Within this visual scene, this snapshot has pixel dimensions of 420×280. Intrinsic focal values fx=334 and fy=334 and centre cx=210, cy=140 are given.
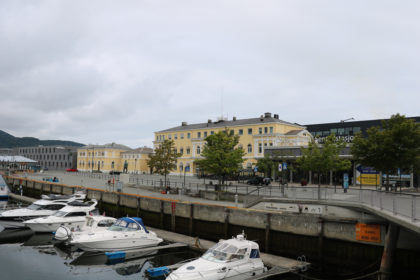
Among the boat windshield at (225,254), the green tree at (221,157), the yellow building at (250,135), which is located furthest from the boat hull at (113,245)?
the yellow building at (250,135)

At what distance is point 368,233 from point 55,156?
148 meters

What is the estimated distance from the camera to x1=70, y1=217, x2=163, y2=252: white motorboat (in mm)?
23078

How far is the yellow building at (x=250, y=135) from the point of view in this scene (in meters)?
71.9

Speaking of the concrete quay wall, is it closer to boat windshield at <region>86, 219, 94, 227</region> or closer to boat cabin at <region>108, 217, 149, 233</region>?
boat cabin at <region>108, 217, 149, 233</region>

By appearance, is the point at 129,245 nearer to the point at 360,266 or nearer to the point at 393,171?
the point at 360,266

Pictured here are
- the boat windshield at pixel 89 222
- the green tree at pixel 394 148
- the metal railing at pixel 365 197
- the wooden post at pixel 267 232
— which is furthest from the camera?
the green tree at pixel 394 148

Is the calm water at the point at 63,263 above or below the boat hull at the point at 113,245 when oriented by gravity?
below

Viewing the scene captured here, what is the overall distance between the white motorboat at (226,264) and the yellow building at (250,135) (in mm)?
44502

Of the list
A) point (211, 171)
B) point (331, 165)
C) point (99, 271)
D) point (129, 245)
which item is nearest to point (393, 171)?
point (331, 165)

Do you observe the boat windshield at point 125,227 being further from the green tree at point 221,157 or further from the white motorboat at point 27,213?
the green tree at point 221,157

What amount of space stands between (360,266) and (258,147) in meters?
55.8

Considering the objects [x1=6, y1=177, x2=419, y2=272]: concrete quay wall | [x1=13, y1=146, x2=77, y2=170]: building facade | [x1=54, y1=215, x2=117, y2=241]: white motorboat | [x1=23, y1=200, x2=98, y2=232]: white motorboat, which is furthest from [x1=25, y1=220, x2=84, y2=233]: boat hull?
[x1=13, y1=146, x2=77, y2=170]: building facade

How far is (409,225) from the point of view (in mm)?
13492

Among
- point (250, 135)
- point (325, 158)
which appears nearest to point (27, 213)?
point (325, 158)
